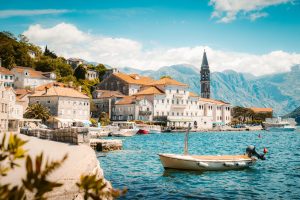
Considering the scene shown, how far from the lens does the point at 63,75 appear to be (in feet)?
384

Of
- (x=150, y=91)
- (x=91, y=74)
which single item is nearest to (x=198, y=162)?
(x=150, y=91)

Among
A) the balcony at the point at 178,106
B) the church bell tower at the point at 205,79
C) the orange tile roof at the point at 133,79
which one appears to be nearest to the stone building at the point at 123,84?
the orange tile roof at the point at 133,79

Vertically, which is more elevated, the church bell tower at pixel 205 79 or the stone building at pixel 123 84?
the church bell tower at pixel 205 79

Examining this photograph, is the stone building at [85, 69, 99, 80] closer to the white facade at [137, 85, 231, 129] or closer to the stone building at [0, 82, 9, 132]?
the white facade at [137, 85, 231, 129]

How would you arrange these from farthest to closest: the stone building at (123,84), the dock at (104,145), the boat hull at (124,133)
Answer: the stone building at (123,84), the boat hull at (124,133), the dock at (104,145)

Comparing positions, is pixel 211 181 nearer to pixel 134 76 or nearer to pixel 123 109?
pixel 123 109

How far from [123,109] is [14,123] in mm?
52943

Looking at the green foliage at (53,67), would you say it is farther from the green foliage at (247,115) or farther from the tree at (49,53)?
the green foliage at (247,115)

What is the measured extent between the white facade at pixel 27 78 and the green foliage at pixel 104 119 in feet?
62.2

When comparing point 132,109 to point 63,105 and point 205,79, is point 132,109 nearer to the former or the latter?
point 63,105

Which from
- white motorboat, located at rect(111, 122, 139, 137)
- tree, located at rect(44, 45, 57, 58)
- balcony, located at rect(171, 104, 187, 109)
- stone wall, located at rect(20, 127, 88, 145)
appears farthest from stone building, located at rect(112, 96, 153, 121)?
stone wall, located at rect(20, 127, 88, 145)

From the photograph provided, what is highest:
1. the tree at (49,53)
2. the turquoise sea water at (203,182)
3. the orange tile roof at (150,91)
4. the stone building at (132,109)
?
the tree at (49,53)

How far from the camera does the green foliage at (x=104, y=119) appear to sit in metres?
95.6

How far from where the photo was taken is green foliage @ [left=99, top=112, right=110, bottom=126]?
9562 centimetres
